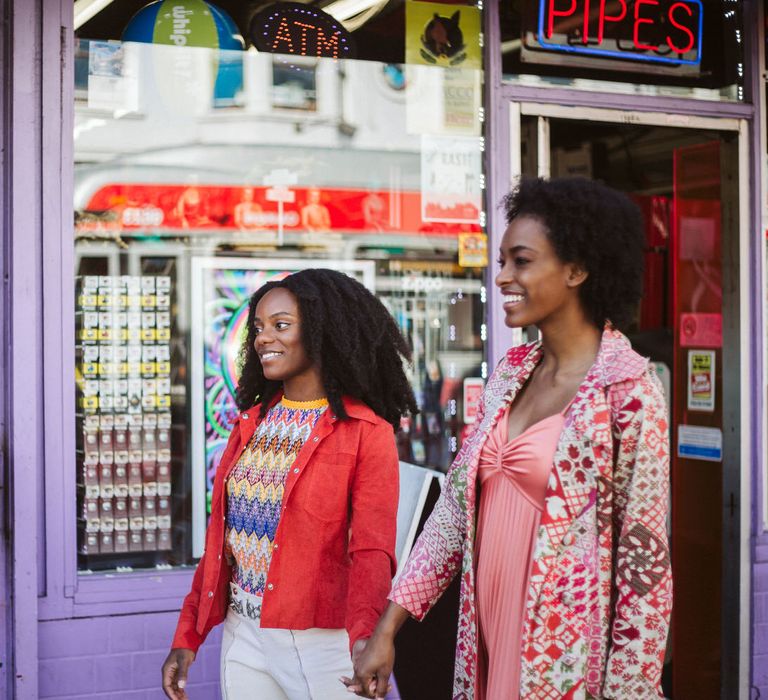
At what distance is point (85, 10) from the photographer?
14.5ft

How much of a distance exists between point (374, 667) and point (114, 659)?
88.1 inches

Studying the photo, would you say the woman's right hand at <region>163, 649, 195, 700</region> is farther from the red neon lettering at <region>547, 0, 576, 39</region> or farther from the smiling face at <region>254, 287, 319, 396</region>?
the red neon lettering at <region>547, 0, 576, 39</region>

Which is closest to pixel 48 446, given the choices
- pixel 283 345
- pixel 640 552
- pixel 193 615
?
pixel 193 615

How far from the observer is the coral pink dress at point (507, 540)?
225 centimetres

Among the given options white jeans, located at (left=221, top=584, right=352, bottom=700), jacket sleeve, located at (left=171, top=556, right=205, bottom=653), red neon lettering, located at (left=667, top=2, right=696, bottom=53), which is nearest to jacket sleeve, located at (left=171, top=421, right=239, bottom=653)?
jacket sleeve, located at (left=171, top=556, right=205, bottom=653)

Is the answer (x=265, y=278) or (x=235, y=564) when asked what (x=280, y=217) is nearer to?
(x=265, y=278)

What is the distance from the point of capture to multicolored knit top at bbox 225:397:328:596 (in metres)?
2.81

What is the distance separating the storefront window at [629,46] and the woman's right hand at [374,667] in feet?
10.6

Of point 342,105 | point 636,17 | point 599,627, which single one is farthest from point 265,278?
point 599,627

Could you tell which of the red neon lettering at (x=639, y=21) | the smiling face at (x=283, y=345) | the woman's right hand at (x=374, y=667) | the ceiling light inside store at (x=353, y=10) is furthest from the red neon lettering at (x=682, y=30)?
the woman's right hand at (x=374, y=667)

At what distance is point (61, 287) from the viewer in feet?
14.0

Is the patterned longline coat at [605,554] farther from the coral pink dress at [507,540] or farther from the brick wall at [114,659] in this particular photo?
the brick wall at [114,659]

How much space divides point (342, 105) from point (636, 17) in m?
1.50

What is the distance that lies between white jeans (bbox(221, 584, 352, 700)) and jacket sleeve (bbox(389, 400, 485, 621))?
37 centimetres
